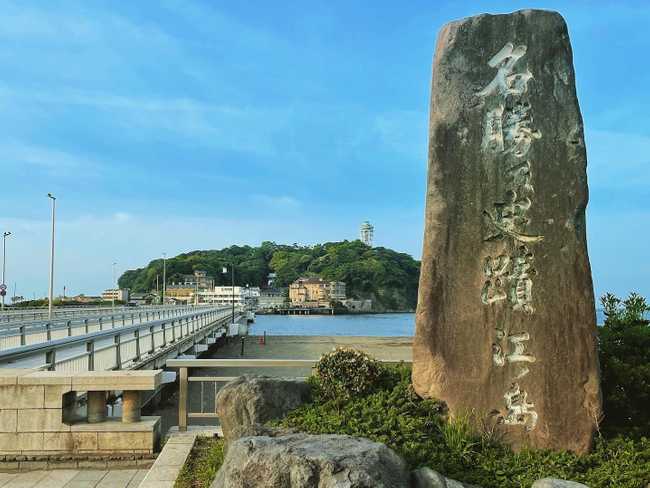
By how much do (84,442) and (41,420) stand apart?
0.58m

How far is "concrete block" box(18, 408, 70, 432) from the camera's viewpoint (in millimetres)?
7105

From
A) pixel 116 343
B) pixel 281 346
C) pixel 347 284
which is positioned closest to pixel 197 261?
pixel 347 284

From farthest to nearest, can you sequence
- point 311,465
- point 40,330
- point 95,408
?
point 40,330
point 95,408
point 311,465

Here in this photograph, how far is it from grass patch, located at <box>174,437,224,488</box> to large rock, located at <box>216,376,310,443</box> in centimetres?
28

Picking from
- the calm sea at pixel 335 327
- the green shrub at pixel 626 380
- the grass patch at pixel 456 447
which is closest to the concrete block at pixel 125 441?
the grass patch at pixel 456 447

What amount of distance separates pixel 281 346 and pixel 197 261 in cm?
10295

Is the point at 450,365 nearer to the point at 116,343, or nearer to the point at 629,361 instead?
the point at 629,361

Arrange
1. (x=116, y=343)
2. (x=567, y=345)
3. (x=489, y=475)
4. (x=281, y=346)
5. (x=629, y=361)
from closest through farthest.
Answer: (x=489, y=475)
(x=567, y=345)
(x=629, y=361)
(x=116, y=343)
(x=281, y=346)

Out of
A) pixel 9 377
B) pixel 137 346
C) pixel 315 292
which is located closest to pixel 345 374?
pixel 9 377

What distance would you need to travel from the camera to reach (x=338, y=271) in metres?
150

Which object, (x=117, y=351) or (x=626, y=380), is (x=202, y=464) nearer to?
(x=626, y=380)

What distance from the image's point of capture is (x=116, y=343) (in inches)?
492

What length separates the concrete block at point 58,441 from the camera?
23.3 ft

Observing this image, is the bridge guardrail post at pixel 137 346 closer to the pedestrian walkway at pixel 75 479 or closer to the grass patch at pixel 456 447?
the pedestrian walkway at pixel 75 479
